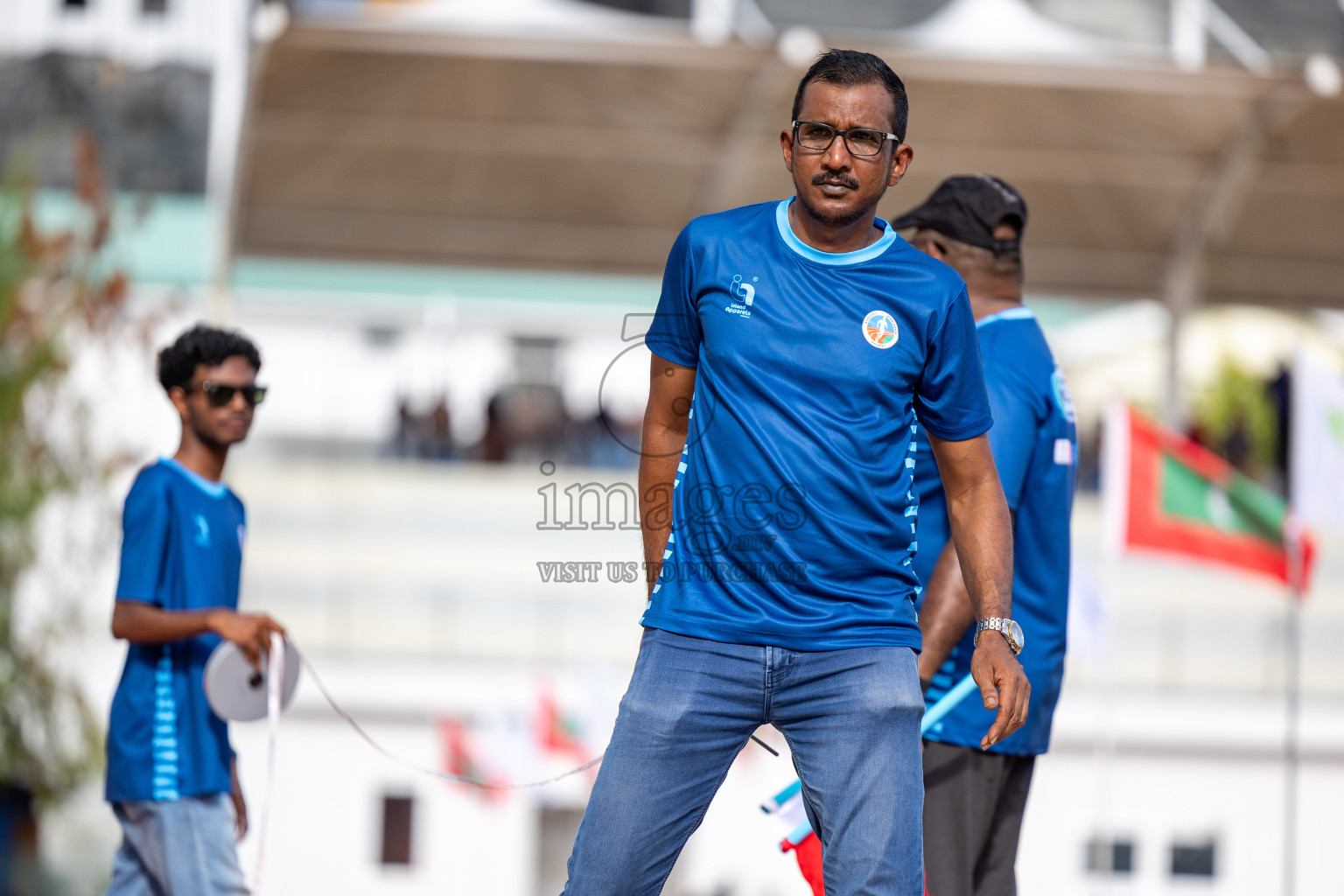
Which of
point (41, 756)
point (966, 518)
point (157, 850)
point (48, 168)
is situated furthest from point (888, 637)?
point (48, 168)

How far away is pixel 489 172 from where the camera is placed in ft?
55.3

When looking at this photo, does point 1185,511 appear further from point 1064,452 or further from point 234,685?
point 234,685

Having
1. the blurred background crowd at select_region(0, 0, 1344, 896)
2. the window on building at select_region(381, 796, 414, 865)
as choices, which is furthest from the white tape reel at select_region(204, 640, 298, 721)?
the window on building at select_region(381, 796, 414, 865)

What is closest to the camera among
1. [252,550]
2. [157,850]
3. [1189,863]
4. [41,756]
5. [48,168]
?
[157,850]

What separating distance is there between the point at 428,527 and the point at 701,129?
4.97 metres

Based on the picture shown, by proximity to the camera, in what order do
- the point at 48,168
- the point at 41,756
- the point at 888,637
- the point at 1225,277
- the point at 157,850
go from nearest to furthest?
the point at 888,637
the point at 157,850
the point at 41,756
the point at 48,168
the point at 1225,277

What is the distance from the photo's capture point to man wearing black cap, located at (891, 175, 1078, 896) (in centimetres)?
329

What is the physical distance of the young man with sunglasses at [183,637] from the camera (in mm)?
3520

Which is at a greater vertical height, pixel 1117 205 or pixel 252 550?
pixel 1117 205

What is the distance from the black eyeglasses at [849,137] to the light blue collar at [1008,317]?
3.27 feet

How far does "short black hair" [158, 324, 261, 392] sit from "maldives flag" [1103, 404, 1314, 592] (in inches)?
194

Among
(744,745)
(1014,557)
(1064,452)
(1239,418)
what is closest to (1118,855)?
(1239,418)

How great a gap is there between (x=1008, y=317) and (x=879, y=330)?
41.0 inches

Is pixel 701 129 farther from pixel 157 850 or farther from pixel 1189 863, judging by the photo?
pixel 157 850
